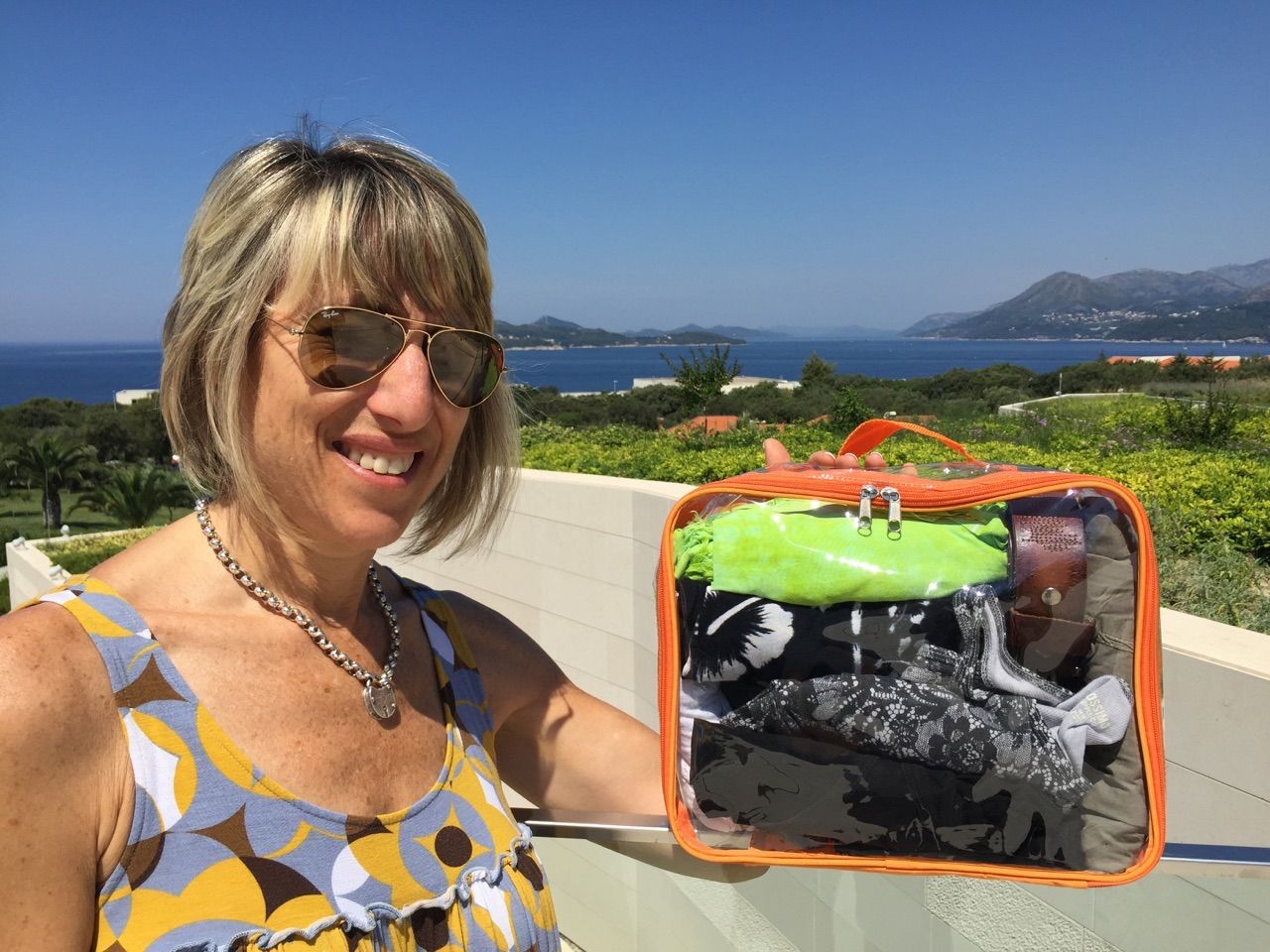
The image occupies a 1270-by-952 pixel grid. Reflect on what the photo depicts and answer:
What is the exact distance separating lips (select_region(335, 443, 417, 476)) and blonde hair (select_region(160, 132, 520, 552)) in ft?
0.41

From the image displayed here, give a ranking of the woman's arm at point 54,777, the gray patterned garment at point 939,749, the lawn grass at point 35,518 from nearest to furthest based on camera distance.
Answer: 1. the woman's arm at point 54,777
2. the gray patterned garment at point 939,749
3. the lawn grass at point 35,518

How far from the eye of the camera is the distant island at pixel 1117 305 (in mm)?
87625

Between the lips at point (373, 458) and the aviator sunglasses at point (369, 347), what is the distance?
3.5 inches

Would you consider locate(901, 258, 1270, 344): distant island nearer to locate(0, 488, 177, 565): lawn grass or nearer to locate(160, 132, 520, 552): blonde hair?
locate(0, 488, 177, 565): lawn grass

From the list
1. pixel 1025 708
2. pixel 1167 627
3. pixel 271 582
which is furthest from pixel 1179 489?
pixel 271 582

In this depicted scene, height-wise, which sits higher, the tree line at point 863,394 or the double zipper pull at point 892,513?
the double zipper pull at point 892,513

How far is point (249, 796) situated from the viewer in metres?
1.09

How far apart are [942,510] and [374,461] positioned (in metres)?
0.78

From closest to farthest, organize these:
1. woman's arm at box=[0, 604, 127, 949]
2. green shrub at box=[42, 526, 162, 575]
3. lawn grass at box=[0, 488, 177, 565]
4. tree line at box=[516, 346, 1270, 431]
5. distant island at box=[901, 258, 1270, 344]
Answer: woman's arm at box=[0, 604, 127, 949], tree line at box=[516, 346, 1270, 431], green shrub at box=[42, 526, 162, 575], lawn grass at box=[0, 488, 177, 565], distant island at box=[901, 258, 1270, 344]

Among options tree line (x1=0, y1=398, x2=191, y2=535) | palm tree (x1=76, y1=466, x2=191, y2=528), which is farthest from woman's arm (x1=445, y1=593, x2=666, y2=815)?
palm tree (x1=76, y1=466, x2=191, y2=528)

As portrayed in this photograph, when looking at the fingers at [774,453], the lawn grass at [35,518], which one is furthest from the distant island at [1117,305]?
the fingers at [774,453]

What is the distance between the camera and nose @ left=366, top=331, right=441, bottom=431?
120 centimetres

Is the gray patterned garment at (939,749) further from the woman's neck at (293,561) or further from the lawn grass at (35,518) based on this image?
the lawn grass at (35,518)

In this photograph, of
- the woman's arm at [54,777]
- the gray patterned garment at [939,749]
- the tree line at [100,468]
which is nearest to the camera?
the woman's arm at [54,777]
